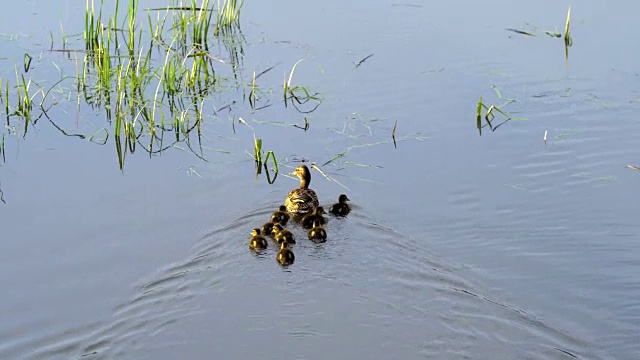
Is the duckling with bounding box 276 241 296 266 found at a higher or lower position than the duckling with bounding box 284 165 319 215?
lower

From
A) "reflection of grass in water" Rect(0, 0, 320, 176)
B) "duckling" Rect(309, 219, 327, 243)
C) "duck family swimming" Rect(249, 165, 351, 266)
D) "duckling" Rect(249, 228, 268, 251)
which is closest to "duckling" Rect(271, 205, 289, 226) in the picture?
"duck family swimming" Rect(249, 165, 351, 266)

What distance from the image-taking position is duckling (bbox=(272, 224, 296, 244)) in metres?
8.61

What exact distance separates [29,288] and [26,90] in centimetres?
347

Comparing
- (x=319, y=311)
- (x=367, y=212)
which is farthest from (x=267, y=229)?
(x=319, y=311)

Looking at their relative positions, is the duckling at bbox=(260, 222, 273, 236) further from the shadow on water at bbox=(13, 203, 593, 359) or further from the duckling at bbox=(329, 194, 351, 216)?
the duckling at bbox=(329, 194, 351, 216)

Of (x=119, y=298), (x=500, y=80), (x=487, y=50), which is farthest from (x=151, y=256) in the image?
(x=487, y=50)

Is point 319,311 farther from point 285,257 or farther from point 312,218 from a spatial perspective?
point 312,218

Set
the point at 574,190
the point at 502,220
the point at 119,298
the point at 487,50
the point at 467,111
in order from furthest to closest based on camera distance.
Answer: the point at 487,50, the point at 467,111, the point at 574,190, the point at 502,220, the point at 119,298

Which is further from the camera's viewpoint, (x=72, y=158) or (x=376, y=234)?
(x=72, y=158)

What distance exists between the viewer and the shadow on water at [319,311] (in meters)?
6.96

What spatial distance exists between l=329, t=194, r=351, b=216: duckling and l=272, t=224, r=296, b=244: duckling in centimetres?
52

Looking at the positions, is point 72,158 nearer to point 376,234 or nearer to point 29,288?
point 29,288

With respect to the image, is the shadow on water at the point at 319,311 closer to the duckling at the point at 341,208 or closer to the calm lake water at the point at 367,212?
the calm lake water at the point at 367,212

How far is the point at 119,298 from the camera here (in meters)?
7.74
